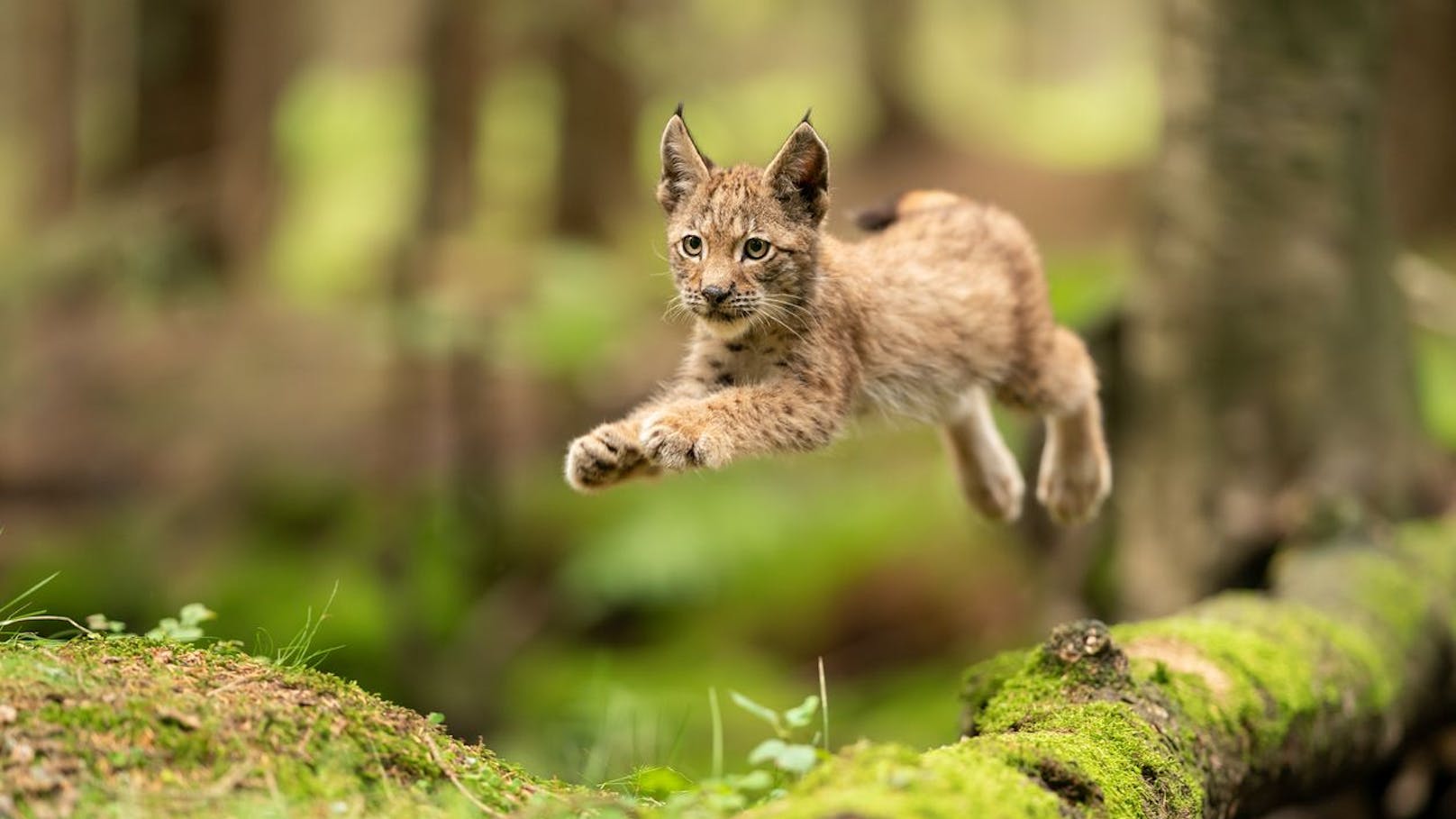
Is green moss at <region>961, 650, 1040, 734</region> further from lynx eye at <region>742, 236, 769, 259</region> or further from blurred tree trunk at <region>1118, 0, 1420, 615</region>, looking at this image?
blurred tree trunk at <region>1118, 0, 1420, 615</region>

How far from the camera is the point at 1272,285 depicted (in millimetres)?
8977

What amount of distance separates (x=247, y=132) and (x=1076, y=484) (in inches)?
508

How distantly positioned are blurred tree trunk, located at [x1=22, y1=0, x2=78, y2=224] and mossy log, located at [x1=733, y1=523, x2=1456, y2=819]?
18.1 meters

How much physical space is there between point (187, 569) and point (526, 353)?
12.0ft

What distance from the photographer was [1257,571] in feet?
29.7

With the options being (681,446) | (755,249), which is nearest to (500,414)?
(755,249)

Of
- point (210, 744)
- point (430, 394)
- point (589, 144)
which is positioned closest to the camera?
point (210, 744)

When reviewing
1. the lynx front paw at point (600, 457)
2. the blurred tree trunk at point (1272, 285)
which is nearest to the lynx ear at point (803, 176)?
the lynx front paw at point (600, 457)

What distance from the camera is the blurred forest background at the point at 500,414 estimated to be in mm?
11289

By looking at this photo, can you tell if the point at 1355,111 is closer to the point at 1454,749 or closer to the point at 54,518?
the point at 1454,749

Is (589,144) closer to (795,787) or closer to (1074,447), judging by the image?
(1074,447)

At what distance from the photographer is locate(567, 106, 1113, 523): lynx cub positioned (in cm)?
555

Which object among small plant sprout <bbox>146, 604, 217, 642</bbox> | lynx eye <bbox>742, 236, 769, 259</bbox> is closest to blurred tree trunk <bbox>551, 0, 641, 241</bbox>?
lynx eye <bbox>742, 236, 769, 259</bbox>

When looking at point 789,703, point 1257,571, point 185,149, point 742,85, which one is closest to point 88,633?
point 1257,571
